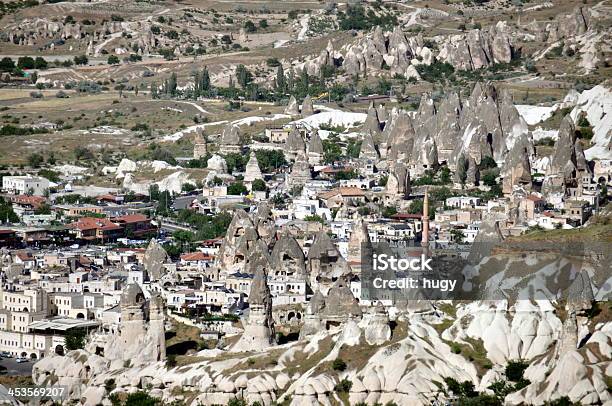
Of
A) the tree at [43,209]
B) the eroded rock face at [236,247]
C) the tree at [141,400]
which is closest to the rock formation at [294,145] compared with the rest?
the tree at [43,209]

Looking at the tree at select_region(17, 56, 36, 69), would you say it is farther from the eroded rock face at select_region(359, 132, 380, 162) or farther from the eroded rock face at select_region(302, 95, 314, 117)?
the eroded rock face at select_region(359, 132, 380, 162)

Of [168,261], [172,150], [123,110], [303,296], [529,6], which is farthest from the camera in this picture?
[529,6]

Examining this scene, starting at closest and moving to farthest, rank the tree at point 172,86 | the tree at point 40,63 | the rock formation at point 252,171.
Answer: the rock formation at point 252,171, the tree at point 172,86, the tree at point 40,63

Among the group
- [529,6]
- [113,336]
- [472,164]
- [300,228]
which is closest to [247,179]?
[472,164]

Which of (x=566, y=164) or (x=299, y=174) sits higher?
(x=566, y=164)

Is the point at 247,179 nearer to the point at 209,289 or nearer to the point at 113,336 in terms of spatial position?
the point at 209,289

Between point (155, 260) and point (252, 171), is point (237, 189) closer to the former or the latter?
point (252, 171)

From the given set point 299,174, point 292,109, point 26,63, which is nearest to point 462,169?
point 299,174

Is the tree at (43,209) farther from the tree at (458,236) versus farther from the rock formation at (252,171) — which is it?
the tree at (458,236)
